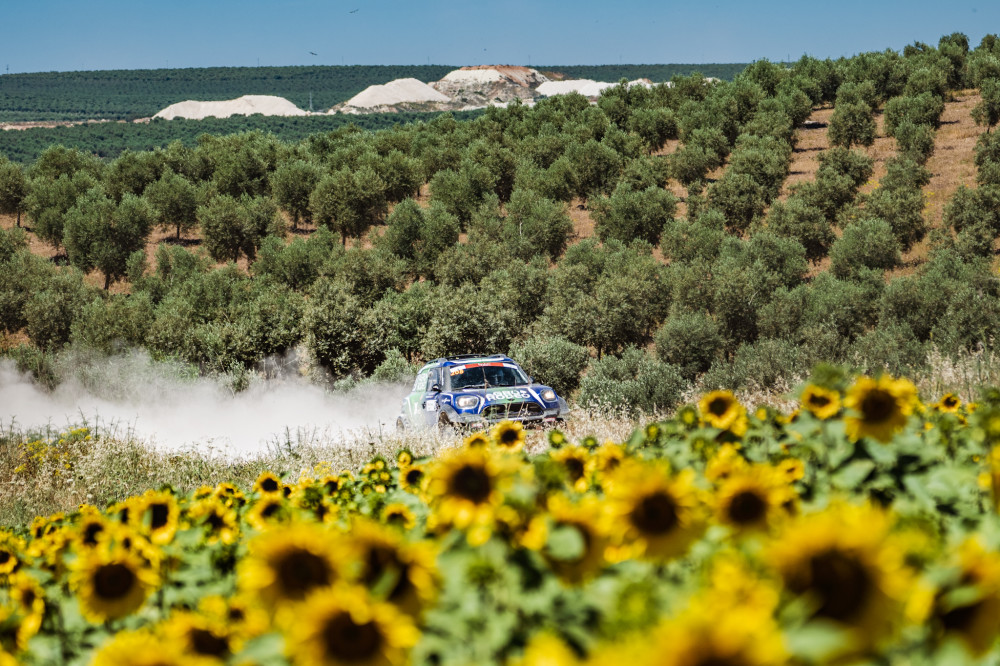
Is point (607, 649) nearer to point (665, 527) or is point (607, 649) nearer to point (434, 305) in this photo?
point (665, 527)

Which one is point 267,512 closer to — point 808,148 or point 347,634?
point 347,634

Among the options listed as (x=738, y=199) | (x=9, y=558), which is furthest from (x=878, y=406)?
(x=738, y=199)

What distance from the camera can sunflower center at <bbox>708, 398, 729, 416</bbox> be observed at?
12.3 feet

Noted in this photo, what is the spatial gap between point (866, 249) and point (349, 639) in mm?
38641

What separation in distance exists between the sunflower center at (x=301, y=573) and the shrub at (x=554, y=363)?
78.9 feet

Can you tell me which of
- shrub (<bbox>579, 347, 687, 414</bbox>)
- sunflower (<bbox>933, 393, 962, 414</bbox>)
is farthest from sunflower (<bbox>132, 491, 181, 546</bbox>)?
shrub (<bbox>579, 347, 687, 414</bbox>)

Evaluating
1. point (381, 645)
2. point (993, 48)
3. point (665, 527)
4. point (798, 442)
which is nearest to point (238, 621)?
point (381, 645)

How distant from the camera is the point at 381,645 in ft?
4.73

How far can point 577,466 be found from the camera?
3.27 meters

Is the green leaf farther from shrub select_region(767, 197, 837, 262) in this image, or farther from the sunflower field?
shrub select_region(767, 197, 837, 262)

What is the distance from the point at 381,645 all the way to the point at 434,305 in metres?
29.0

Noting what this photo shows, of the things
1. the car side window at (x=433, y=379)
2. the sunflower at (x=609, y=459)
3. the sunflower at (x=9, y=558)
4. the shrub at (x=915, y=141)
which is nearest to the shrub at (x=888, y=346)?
the car side window at (x=433, y=379)

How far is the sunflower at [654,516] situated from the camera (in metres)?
1.79

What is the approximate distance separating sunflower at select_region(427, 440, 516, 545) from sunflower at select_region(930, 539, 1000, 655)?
3.15 feet
